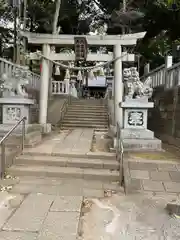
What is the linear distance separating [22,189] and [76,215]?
1.44 meters

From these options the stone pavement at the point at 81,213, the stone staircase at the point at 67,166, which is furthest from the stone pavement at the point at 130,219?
the stone staircase at the point at 67,166

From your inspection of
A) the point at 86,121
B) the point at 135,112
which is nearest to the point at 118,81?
the point at 135,112

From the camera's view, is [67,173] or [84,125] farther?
[84,125]

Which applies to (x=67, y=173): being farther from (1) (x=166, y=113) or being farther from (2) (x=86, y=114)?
(2) (x=86, y=114)

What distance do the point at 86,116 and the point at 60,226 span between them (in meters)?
10.5

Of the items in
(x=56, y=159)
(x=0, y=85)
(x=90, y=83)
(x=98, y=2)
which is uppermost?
(x=98, y=2)

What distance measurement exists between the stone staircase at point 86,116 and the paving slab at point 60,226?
8.58m

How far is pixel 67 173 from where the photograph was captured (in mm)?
4922

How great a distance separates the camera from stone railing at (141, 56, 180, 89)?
8.30 meters

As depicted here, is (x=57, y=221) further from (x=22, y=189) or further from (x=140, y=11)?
(x=140, y=11)

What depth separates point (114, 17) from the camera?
14.6m

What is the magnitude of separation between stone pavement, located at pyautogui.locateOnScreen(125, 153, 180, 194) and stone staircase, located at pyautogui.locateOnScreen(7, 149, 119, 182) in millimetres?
383

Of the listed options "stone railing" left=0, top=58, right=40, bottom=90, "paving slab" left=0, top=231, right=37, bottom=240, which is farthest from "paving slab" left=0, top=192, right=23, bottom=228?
"stone railing" left=0, top=58, right=40, bottom=90

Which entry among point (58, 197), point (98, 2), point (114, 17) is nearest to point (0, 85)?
point (58, 197)
